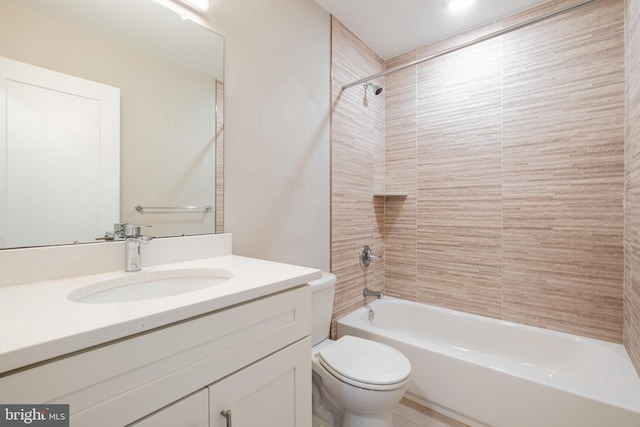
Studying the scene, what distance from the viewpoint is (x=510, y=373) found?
1.36m

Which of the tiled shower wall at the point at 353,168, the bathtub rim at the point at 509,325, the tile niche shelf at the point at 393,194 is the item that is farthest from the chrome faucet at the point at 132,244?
the tile niche shelf at the point at 393,194

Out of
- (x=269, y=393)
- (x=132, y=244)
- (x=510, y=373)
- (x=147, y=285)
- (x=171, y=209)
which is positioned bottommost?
(x=510, y=373)

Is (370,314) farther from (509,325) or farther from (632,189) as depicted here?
(632,189)

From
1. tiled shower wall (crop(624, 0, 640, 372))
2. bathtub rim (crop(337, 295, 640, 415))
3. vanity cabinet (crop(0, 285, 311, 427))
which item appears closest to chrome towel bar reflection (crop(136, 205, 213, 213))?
vanity cabinet (crop(0, 285, 311, 427))

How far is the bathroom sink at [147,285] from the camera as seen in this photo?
2.70ft

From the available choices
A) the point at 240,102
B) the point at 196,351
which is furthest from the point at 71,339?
the point at 240,102

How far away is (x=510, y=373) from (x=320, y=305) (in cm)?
98

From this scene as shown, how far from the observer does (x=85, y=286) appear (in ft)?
2.59

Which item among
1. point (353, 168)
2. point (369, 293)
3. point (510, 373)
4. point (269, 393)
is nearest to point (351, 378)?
point (269, 393)

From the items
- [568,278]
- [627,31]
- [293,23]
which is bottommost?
[568,278]

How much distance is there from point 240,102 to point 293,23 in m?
0.69

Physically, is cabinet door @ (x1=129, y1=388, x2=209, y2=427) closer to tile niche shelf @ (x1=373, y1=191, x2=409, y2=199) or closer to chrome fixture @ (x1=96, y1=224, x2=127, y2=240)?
chrome fixture @ (x1=96, y1=224, x2=127, y2=240)

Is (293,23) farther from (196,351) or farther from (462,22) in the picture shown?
(196,351)

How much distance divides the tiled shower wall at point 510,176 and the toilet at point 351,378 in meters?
0.52
